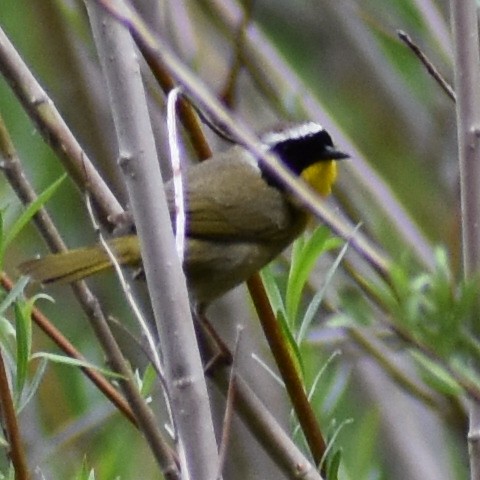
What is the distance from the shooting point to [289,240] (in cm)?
264

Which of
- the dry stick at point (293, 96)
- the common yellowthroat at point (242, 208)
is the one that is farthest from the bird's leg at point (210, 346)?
the dry stick at point (293, 96)

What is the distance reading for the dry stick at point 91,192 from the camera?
1.42 m

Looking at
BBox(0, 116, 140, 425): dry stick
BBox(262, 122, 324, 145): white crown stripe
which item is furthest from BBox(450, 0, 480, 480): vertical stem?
BBox(262, 122, 324, 145): white crown stripe

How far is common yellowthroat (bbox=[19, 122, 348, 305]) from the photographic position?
2498mm

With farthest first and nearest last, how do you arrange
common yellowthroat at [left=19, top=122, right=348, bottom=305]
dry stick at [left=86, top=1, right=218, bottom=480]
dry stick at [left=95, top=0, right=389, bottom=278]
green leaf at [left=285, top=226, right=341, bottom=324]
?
common yellowthroat at [left=19, top=122, right=348, bottom=305] < green leaf at [left=285, top=226, right=341, bottom=324] < dry stick at [left=86, top=1, right=218, bottom=480] < dry stick at [left=95, top=0, right=389, bottom=278]

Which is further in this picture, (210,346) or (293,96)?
(293,96)

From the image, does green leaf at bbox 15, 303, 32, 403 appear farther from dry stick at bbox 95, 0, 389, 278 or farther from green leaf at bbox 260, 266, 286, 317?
dry stick at bbox 95, 0, 389, 278

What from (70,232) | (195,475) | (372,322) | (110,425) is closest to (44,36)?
(70,232)

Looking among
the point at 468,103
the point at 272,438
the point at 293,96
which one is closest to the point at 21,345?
the point at 272,438

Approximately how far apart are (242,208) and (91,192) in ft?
3.09

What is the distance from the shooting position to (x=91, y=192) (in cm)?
179

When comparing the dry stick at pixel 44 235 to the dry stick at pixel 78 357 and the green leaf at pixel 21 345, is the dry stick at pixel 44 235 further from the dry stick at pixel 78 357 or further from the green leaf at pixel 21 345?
the green leaf at pixel 21 345

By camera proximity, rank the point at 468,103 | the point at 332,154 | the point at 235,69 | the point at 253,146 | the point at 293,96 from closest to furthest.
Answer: the point at 253,146 → the point at 468,103 → the point at 235,69 → the point at 293,96 → the point at 332,154

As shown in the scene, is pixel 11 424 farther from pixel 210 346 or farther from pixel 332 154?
pixel 332 154
